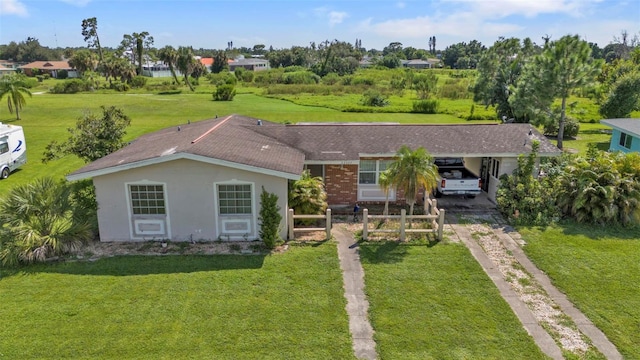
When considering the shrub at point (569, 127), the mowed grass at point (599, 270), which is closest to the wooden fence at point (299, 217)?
the mowed grass at point (599, 270)

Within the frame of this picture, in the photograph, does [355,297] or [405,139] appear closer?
[355,297]

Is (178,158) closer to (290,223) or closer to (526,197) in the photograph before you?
(290,223)

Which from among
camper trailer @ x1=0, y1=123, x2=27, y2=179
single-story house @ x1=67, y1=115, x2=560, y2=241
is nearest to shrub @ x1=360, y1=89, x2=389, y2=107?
single-story house @ x1=67, y1=115, x2=560, y2=241

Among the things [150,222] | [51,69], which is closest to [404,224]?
[150,222]

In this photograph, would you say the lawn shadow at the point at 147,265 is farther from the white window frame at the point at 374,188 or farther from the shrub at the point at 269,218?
the white window frame at the point at 374,188

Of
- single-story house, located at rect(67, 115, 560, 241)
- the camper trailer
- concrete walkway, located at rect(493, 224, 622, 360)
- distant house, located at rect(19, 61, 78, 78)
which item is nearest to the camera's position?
concrete walkway, located at rect(493, 224, 622, 360)

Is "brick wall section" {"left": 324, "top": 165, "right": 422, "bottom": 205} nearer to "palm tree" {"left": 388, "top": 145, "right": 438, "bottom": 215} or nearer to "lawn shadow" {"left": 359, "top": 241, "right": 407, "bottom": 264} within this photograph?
"palm tree" {"left": 388, "top": 145, "right": 438, "bottom": 215}
